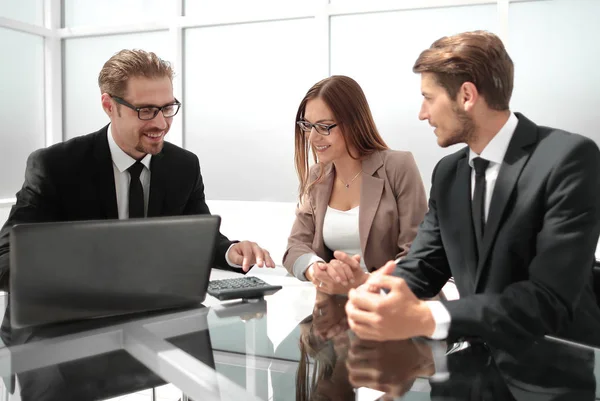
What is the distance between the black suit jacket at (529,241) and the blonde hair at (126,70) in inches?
53.1

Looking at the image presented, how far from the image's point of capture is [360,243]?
2627 millimetres

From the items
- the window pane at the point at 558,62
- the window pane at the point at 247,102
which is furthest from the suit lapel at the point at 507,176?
the window pane at the point at 247,102

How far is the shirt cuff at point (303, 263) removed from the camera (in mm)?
2369

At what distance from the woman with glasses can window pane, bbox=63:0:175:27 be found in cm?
328

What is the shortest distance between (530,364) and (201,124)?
15.2 ft

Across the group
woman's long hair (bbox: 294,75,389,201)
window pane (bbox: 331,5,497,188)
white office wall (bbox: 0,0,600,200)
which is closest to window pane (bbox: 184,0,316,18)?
white office wall (bbox: 0,0,600,200)

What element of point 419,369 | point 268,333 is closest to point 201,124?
point 268,333

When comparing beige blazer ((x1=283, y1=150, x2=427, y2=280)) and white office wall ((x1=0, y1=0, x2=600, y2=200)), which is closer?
beige blazer ((x1=283, y1=150, x2=427, y2=280))

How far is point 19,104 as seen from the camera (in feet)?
18.6

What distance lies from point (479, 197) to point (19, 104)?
17.3 ft

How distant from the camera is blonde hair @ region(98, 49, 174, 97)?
2455 millimetres

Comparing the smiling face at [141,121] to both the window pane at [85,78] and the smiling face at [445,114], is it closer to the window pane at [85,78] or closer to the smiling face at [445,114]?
the smiling face at [445,114]

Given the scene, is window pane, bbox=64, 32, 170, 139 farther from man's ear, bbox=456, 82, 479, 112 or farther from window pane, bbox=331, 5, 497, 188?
man's ear, bbox=456, 82, 479, 112

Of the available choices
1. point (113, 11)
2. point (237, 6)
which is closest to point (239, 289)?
point (237, 6)
